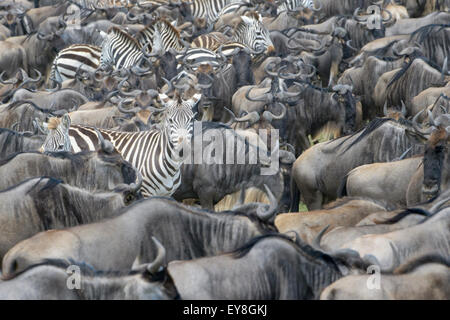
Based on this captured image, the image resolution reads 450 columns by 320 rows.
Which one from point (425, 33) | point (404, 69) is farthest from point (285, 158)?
point (425, 33)

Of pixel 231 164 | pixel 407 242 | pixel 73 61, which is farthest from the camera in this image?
pixel 73 61

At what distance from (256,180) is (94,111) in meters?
3.39

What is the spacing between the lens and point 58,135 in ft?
30.0

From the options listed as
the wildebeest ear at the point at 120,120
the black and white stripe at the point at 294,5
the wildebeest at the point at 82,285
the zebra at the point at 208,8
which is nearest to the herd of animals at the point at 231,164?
the wildebeest at the point at 82,285

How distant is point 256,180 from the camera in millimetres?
9453

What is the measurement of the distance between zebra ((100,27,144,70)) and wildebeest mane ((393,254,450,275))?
1093 cm

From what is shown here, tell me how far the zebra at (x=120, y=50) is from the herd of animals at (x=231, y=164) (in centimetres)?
4

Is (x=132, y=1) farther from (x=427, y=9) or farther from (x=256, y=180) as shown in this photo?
(x=256, y=180)

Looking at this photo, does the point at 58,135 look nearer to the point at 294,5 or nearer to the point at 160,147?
the point at 160,147

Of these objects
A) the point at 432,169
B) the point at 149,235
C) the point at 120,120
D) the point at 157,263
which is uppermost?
the point at 157,263

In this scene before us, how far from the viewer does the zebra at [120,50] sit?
15.9 meters

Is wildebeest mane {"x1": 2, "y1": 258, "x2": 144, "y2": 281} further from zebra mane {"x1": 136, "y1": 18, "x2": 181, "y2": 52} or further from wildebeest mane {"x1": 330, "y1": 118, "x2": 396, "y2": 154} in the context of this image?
zebra mane {"x1": 136, "y1": 18, "x2": 181, "y2": 52}

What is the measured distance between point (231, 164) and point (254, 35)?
25.2ft

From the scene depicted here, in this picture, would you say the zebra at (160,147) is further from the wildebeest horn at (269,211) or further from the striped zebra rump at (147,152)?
the wildebeest horn at (269,211)
